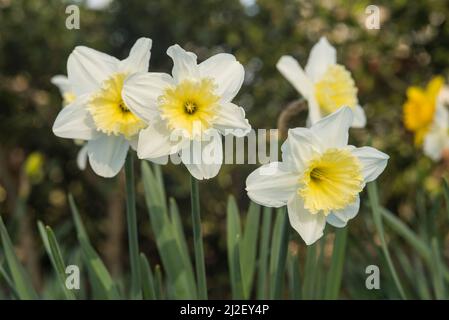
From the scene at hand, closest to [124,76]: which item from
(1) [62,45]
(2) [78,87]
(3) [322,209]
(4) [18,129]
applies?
(2) [78,87]

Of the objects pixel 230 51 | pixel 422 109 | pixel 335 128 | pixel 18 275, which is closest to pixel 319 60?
pixel 335 128

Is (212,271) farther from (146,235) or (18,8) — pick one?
(18,8)

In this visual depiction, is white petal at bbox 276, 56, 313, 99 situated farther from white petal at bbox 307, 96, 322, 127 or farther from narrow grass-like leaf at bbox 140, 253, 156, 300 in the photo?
narrow grass-like leaf at bbox 140, 253, 156, 300

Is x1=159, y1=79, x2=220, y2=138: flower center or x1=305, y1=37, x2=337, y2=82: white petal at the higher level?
x1=305, y1=37, x2=337, y2=82: white petal

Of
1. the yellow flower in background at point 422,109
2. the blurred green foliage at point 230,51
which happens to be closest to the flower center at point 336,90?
the yellow flower in background at point 422,109

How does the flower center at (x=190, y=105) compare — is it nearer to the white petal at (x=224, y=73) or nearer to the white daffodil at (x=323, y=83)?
the white petal at (x=224, y=73)

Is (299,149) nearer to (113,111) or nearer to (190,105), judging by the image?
(190,105)

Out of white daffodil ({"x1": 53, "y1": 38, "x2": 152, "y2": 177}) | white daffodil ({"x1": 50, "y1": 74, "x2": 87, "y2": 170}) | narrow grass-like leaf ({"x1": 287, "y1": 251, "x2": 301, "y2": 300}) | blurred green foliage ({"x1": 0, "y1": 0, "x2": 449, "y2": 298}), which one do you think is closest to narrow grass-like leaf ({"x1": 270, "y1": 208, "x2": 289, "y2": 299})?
narrow grass-like leaf ({"x1": 287, "y1": 251, "x2": 301, "y2": 300})
